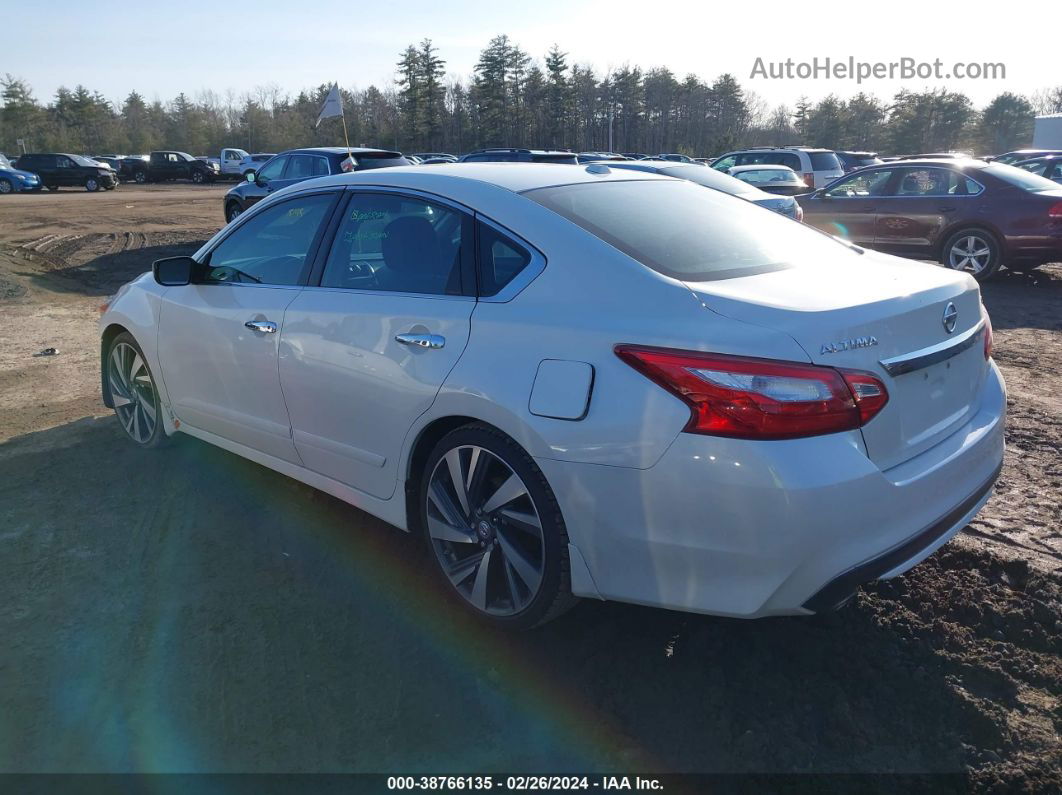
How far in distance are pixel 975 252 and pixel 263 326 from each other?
32.8 feet

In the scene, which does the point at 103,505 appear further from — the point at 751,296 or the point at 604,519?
the point at 751,296

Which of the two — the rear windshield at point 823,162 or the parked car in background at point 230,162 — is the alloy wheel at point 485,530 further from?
the parked car in background at point 230,162

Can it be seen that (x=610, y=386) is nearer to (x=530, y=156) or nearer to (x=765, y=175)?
(x=530, y=156)

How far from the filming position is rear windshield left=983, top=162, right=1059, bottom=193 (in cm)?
1033

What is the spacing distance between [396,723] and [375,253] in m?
1.94

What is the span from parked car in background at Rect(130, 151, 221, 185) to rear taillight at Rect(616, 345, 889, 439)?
48.5m

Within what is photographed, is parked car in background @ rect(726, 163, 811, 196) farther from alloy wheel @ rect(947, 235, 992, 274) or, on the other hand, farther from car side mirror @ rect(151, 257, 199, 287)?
car side mirror @ rect(151, 257, 199, 287)

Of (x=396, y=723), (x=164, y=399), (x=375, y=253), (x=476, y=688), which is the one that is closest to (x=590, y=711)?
(x=476, y=688)

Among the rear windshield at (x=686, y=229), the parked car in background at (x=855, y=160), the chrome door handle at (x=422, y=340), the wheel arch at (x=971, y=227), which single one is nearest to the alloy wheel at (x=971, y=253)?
the wheel arch at (x=971, y=227)

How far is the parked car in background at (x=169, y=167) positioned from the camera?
45.8m

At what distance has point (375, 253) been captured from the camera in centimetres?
356

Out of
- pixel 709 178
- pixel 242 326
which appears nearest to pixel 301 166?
pixel 709 178

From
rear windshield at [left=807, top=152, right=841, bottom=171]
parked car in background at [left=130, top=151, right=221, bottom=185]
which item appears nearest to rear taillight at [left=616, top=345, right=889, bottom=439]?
rear windshield at [left=807, top=152, right=841, bottom=171]

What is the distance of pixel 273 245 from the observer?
4.12 meters
